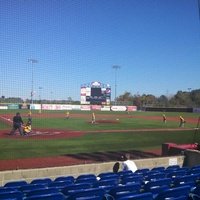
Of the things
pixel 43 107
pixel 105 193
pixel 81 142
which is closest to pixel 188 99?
pixel 43 107

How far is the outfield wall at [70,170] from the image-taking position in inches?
389

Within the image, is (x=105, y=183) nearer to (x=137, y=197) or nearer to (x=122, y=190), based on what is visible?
(x=122, y=190)

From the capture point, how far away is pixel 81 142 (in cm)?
2209

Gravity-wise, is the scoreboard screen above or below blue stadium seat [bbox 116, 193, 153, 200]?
above

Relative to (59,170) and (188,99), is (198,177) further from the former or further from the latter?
(188,99)

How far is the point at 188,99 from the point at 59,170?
4253 inches

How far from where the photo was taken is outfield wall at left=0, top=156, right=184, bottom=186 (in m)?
9.88

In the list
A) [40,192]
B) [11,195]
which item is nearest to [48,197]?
[40,192]

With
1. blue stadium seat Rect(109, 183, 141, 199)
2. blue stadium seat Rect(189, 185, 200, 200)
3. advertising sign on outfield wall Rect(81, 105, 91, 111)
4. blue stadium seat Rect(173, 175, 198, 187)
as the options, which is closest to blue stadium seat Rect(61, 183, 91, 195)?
blue stadium seat Rect(109, 183, 141, 199)

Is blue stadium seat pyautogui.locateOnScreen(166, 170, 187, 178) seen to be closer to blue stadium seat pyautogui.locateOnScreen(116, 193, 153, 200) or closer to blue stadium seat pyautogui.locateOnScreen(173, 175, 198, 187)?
blue stadium seat pyautogui.locateOnScreen(173, 175, 198, 187)

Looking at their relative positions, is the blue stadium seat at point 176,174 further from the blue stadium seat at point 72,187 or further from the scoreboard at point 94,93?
the scoreboard at point 94,93

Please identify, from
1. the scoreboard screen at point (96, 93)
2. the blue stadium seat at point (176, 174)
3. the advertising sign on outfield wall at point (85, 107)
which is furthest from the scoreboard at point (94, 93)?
the blue stadium seat at point (176, 174)

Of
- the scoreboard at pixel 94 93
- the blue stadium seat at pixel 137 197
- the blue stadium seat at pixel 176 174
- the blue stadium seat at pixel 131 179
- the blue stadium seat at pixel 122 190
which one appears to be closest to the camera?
the blue stadium seat at pixel 137 197

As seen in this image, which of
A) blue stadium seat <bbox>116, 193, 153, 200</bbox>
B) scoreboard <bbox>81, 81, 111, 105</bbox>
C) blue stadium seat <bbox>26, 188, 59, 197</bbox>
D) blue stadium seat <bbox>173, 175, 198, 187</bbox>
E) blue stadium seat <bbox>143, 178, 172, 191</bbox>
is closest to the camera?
blue stadium seat <bbox>116, 193, 153, 200</bbox>
